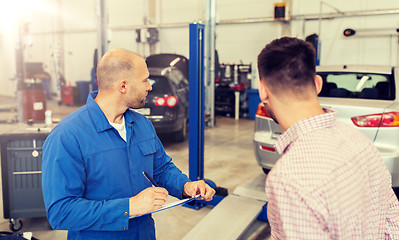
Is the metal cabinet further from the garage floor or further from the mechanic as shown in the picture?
the mechanic

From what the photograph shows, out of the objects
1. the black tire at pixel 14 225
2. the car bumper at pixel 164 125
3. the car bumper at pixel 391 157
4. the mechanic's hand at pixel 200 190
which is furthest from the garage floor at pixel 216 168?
the mechanic's hand at pixel 200 190

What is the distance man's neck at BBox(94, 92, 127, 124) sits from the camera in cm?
183

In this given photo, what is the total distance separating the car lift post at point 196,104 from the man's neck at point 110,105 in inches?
82.2

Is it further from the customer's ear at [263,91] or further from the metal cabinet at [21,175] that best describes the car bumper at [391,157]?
the metal cabinet at [21,175]

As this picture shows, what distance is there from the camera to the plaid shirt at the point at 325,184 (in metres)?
0.95

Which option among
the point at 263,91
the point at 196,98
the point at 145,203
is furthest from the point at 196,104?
the point at 263,91

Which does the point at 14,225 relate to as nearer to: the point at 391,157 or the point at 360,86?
the point at 391,157

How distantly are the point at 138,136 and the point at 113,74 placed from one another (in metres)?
0.35

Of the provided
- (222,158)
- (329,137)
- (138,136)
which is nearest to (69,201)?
(138,136)

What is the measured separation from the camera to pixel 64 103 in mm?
14102

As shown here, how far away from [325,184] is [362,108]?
2962 mm

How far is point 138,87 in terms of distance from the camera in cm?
184

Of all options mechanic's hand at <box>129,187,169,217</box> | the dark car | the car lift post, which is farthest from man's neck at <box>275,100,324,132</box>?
the dark car

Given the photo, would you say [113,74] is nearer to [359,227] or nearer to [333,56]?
[359,227]
